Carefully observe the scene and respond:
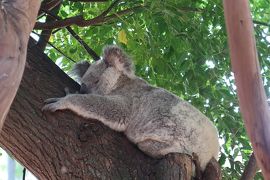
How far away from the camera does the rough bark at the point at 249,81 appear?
5.39 ft

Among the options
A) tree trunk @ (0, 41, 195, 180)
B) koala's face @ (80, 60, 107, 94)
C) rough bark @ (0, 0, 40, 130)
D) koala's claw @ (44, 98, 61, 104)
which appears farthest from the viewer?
koala's face @ (80, 60, 107, 94)

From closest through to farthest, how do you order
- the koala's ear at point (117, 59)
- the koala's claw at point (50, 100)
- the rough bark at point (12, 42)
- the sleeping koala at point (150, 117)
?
the rough bark at point (12, 42), the koala's claw at point (50, 100), the sleeping koala at point (150, 117), the koala's ear at point (117, 59)

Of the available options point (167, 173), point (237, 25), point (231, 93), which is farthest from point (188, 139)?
point (237, 25)

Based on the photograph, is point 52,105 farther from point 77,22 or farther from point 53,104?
point 77,22

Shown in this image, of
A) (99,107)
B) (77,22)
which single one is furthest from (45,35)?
(99,107)

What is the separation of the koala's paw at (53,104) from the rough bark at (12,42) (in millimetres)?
828

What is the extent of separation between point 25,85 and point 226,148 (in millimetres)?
1295

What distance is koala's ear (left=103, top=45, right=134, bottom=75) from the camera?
3197mm

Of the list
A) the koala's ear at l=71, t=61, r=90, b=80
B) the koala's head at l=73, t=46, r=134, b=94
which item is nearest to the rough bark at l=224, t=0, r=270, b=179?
the koala's head at l=73, t=46, r=134, b=94

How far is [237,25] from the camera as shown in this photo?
66.9 inches

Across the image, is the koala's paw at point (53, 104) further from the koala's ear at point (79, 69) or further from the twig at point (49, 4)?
the twig at point (49, 4)

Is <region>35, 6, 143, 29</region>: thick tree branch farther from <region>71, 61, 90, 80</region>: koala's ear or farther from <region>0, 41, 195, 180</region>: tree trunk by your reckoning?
<region>0, 41, 195, 180</region>: tree trunk

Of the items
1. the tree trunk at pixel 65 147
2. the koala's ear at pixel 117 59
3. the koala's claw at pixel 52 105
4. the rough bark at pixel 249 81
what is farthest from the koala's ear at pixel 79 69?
the rough bark at pixel 249 81

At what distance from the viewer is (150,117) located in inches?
116
